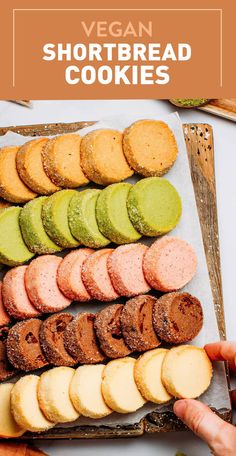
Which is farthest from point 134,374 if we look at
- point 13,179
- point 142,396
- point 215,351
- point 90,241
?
point 13,179

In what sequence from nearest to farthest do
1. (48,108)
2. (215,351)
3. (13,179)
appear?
(215,351) → (13,179) → (48,108)

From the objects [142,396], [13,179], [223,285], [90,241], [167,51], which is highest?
[167,51]

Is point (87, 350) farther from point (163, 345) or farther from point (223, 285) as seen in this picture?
point (223, 285)

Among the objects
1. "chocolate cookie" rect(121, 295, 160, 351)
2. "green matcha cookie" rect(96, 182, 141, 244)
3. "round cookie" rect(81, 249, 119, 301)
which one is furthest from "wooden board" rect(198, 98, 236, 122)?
"chocolate cookie" rect(121, 295, 160, 351)

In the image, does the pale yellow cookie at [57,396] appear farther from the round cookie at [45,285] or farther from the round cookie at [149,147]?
the round cookie at [149,147]

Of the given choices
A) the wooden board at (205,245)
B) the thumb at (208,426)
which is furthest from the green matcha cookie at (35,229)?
the thumb at (208,426)
